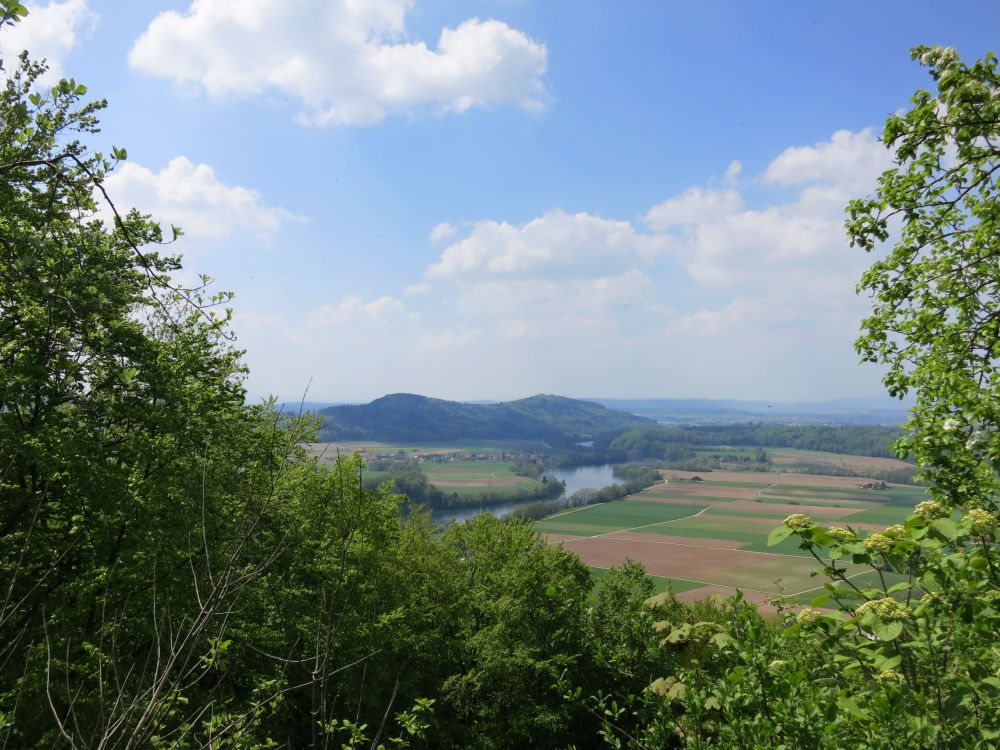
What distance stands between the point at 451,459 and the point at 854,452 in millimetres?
115473

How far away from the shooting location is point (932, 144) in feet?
26.2

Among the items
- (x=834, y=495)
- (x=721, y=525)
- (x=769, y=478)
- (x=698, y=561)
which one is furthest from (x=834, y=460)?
(x=698, y=561)

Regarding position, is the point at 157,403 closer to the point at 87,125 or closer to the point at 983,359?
the point at 87,125

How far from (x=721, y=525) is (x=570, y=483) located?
61.6 m

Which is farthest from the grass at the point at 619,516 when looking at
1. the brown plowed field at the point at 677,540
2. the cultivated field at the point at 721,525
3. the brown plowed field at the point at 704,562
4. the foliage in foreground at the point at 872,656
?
the foliage in foreground at the point at 872,656

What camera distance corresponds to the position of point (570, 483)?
13762 cm

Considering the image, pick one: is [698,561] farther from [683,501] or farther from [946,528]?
[946,528]

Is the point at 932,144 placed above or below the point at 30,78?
below

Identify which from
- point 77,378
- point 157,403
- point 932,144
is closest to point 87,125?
point 77,378

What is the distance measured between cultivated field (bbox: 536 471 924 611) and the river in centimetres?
1107

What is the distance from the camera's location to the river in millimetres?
86912

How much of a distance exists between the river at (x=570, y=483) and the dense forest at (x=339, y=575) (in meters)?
63.2

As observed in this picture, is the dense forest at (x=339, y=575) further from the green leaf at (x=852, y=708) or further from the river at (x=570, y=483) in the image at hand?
the river at (x=570, y=483)

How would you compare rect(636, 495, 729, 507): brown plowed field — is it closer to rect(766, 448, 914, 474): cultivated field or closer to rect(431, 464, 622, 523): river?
rect(431, 464, 622, 523): river
